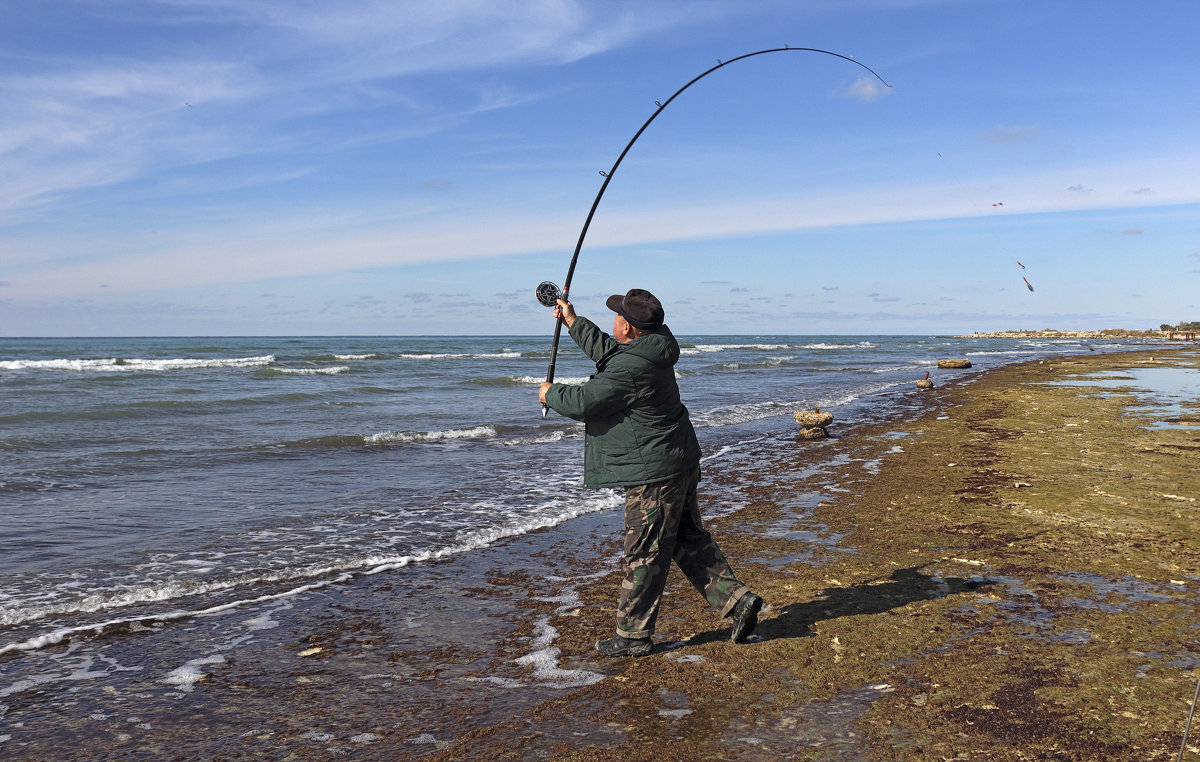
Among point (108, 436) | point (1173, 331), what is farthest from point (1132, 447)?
point (1173, 331)

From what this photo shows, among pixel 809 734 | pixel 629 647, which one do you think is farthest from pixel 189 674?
pixel 809 734

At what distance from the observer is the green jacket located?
4.20m

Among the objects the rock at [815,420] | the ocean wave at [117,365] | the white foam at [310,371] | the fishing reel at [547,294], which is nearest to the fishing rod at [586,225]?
the fishing reel at [547,294]

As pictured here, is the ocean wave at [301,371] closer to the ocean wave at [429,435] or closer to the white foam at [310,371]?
the white foam at [310,371]

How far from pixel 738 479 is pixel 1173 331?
118 m

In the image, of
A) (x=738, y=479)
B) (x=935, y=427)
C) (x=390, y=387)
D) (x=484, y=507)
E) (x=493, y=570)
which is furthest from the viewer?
(x=390, y=387)

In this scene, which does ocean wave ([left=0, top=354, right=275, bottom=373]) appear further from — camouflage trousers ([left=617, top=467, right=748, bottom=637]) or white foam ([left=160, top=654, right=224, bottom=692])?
camouflage trousers ([left=617, top=467, right=748, bottom=637])

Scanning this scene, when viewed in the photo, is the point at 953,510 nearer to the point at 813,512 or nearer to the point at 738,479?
the point at 813,512

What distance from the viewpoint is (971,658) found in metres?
4.14

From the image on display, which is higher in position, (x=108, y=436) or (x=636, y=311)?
(x=636, y=311)

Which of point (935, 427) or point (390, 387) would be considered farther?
point (390, 387)

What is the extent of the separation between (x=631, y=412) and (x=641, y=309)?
0.57 meters

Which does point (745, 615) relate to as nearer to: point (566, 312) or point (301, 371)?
point (566, 312)

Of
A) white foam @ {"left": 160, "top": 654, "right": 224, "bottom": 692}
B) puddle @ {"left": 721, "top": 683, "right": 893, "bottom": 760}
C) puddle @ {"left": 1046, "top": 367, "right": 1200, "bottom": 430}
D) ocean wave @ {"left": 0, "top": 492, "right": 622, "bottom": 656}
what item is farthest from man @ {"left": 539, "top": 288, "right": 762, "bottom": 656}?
puddle @ {"left": 1046, "top": 367, "right": 1200, "bottom": 430}
